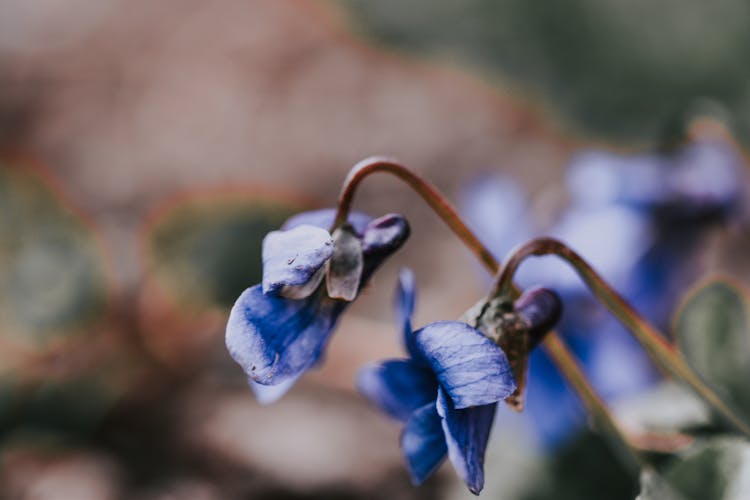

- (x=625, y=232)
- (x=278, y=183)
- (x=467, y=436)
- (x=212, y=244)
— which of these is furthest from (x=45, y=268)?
(x=467, y=436)

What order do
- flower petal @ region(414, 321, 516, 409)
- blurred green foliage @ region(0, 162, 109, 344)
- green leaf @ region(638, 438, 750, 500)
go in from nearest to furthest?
flower petal @ region(414, 321, 516, 409)
green leaf @ region(638, 438, 750, 500)
blurred green foliage @ region(0, 162, 109, 344)

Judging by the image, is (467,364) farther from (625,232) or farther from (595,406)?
→ (625,232)

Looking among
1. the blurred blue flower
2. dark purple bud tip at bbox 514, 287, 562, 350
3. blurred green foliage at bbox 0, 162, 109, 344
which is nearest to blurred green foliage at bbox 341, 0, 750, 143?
the blurred blue flower

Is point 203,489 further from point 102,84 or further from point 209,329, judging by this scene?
point 102,84

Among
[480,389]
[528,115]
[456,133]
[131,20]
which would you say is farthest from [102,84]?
[480,389]

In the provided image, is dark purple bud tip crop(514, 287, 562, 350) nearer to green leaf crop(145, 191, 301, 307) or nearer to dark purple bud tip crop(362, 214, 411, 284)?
dark purple bud tip crop(362, 214, 411, 284)

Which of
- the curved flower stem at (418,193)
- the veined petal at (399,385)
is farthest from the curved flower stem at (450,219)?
the veined petal at (399,385)
